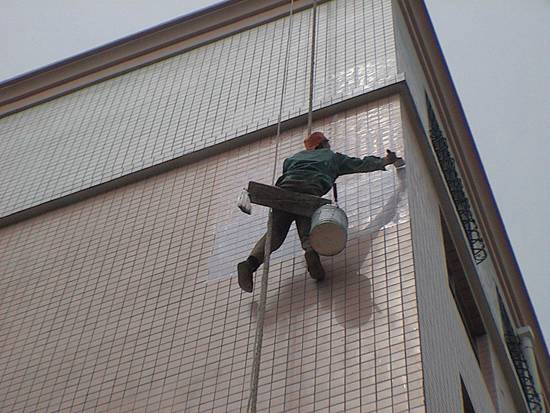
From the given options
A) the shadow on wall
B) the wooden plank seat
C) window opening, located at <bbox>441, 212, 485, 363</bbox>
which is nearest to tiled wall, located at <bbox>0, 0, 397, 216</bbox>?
window opening, located at <bbox>441, 212, 485, 363</bbox>

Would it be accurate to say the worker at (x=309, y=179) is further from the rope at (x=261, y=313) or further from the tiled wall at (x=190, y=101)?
the tiled wall at (x=190, y=101)

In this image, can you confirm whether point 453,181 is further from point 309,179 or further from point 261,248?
point 261,248

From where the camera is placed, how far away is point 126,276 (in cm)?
855

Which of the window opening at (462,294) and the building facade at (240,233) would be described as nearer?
the building facade at (240,233)

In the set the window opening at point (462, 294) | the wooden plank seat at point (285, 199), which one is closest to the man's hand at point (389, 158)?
the wooden plank seat at point (285, 199)

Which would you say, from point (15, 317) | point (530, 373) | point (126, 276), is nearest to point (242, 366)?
point (126, 276)

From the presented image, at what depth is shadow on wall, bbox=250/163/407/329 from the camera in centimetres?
720

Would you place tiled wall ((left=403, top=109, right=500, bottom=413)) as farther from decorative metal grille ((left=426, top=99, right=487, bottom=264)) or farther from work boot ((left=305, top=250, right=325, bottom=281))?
decorative metal grille ((left=426, top=99, right=487, bottom=264))

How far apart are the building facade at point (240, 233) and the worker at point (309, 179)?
9.8 inches

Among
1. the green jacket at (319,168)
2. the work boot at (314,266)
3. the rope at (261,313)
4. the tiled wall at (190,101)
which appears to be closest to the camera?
the rope at (261,313)

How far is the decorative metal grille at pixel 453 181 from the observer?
33.2 feet

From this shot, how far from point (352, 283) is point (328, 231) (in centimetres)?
45

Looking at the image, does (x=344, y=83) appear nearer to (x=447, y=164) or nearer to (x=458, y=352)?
(x=447, y=164)

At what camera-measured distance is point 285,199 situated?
7547 millimetres
